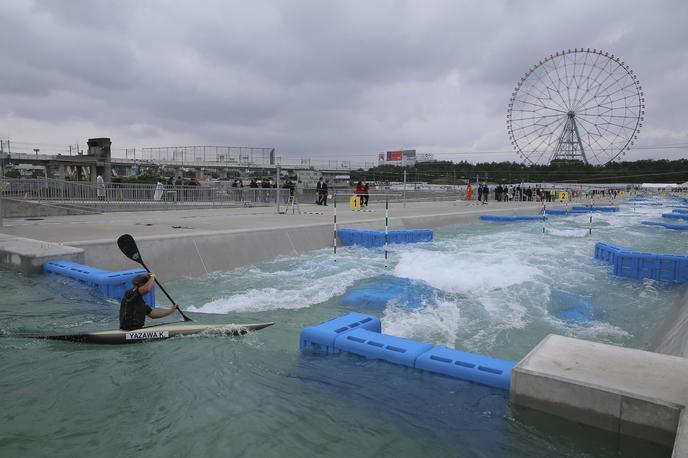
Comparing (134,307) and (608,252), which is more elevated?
(134,307)

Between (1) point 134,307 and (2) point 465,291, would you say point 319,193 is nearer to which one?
(2) point 465,291

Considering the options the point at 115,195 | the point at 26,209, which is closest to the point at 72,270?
the point at 26,209

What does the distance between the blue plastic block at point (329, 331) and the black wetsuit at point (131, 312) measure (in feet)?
6.92

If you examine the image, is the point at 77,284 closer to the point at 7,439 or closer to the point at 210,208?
the point at 7,439

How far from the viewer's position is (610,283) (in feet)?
38.6

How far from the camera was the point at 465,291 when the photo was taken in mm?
10445

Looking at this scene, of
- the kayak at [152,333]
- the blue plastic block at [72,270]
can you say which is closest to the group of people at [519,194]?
the blue plastic block at [72,270]

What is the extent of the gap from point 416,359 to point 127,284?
5650 millimetres

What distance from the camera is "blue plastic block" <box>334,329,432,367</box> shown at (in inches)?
200

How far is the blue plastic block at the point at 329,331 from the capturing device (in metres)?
5.61

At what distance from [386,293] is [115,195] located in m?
17.0

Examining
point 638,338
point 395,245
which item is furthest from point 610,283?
point 395,245

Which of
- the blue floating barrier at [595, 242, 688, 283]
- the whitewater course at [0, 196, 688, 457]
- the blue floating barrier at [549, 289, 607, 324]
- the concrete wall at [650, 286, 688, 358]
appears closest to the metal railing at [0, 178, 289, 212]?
the whitewater course at [0, 196, 688, 457]

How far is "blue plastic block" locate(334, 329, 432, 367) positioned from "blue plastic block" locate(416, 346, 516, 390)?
120 mm
